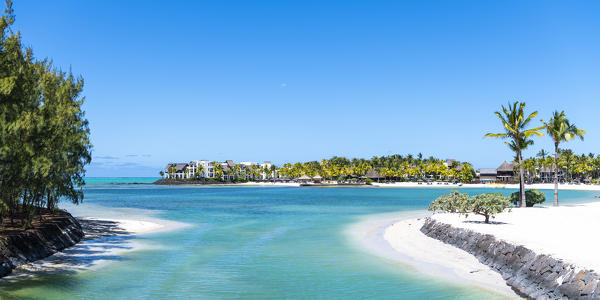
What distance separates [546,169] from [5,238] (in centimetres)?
19596

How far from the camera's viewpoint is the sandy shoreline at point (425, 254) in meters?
17.2

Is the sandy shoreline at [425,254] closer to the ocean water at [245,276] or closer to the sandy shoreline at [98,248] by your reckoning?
the ocean water at [245,276]

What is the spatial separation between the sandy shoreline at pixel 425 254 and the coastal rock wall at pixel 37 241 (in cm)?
1721

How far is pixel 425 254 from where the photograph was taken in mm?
22719

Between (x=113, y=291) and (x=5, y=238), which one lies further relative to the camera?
(x=5, y=238)

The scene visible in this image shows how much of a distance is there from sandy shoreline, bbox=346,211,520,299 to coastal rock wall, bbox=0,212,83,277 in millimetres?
17210

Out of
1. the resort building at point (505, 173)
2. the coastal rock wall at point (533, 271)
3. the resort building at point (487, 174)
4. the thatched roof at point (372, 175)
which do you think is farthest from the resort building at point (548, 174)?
the coastal rock wall at point (533, 271)

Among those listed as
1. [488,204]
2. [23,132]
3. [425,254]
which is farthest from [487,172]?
[23,132]

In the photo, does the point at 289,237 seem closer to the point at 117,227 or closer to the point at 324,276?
the point at 324,276

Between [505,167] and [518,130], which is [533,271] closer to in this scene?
[518,130]

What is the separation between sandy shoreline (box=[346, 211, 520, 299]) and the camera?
17.2 m

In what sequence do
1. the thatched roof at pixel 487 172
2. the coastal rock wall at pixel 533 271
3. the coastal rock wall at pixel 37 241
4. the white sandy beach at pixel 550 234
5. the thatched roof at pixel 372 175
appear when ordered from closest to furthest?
1. the coastal rock wall at pixel 533 271
2. the white sandy beach at pixel 550 234
3. the coastal rock wall at pixel 37 241
4. the thatched roof at pixel 487 172
5. the thatched roof at pixel 372 175

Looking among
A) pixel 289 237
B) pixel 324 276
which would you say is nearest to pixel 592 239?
pixel 324 276

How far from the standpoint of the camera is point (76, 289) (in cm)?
1645
